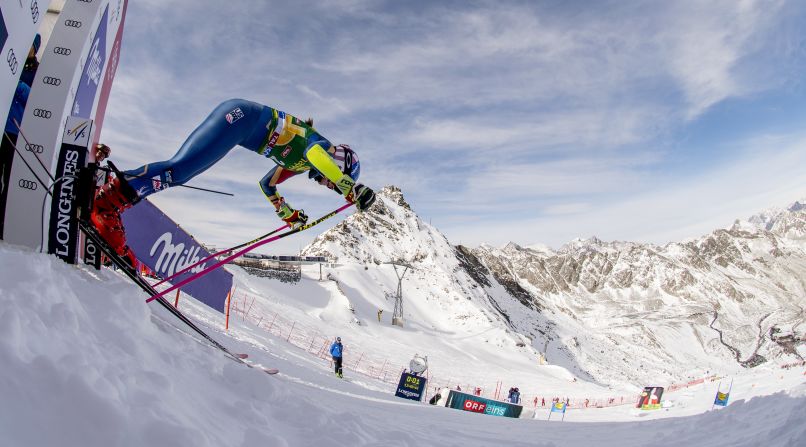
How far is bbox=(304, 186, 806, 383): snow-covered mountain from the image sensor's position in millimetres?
60562

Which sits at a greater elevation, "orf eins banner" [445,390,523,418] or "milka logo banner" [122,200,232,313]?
"milka logo banner" [122,200,232,313]

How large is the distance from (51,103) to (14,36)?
75cm

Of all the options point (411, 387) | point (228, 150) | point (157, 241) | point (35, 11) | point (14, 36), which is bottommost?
point (411, 387)

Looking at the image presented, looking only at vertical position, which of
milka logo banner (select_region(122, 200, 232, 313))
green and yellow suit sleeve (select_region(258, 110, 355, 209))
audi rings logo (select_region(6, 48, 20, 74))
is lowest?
milka logo banner (select_region(122, 200, 232, 313))

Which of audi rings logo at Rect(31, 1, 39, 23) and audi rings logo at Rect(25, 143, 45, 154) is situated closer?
audi rings logo at Rect(31, 1, 39, 23)

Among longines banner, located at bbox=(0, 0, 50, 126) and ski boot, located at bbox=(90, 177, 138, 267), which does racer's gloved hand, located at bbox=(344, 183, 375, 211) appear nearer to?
ski boot, located at bbox=(90, 177, 138, 267)

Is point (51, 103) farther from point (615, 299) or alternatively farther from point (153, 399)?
point (615, 299)

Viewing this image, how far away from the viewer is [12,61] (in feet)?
12.4

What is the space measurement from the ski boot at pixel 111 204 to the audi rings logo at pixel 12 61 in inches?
55.2

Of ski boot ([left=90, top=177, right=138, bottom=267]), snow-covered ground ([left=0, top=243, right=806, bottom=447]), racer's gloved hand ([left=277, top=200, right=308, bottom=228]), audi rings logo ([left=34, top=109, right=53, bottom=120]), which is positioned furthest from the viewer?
racer's gloved hand ([left=277, top=200, right=308, bottom=228])

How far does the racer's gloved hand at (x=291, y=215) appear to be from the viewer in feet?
A: 21.7

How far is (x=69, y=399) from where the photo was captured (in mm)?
2082

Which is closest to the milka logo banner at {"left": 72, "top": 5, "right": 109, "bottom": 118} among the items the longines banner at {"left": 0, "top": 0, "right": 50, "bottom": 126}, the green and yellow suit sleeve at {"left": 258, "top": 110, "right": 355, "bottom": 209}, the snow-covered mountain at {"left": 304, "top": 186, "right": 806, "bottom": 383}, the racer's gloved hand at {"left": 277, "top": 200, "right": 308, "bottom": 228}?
the longines banner at {"left": 0, "top": 0, "right": 50, "bottom": 126}

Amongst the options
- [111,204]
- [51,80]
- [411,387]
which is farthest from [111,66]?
[411,387]
